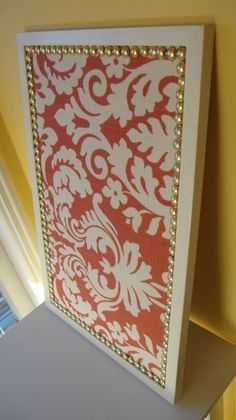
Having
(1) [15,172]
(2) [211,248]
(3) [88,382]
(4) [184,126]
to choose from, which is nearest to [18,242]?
(1) [15,172]

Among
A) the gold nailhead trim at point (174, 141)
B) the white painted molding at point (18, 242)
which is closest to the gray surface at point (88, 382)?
the gold nailhead trim at point (174, 141)

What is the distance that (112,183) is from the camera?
604 millimetres

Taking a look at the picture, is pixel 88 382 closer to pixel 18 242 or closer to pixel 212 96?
pixel 18 242

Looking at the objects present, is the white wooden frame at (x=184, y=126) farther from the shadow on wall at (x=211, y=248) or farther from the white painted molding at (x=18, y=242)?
the white painted molding at (x=18, y=242)

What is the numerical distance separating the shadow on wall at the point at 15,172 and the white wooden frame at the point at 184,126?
261 millimetres

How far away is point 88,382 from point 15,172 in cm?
56

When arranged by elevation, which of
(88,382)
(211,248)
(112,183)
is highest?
(112,183)

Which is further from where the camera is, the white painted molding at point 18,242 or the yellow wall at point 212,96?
the white painted molding at point 18,242

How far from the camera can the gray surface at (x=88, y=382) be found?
690 mm

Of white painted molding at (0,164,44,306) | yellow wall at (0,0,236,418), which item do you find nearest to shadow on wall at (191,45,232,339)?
yellow wall at (0,0,236,418)

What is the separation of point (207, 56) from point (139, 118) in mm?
125

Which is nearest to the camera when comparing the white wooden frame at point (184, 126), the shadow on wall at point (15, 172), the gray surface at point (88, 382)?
the white wooden frame at point (184, 126)

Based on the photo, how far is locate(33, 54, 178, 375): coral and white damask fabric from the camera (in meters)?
0.51

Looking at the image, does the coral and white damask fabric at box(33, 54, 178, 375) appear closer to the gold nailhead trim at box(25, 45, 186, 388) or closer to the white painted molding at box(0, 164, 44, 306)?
the gold nailhead trim at box(25, 45, 186, 388)
